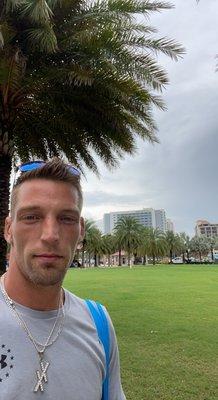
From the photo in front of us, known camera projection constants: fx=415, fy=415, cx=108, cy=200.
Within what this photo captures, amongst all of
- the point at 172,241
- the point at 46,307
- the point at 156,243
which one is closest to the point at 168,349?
the point at 46,307

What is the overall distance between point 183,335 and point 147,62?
6.30 meters

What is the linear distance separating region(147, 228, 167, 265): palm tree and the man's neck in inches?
3649

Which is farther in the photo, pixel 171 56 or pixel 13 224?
pixel 171 56

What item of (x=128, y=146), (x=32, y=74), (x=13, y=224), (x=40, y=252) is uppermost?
(x=32, y=74)

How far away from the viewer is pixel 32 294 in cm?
144

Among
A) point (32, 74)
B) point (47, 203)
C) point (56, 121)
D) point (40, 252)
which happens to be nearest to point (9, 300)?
point (40, 252)

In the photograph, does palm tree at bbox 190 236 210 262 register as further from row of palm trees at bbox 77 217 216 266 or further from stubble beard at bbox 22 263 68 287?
stubble beard at bbox 22 263 68 287

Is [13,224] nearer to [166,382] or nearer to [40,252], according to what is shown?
[40,252]

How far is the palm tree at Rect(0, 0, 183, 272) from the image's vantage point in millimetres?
7668

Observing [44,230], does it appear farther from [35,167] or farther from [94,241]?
[94,241]

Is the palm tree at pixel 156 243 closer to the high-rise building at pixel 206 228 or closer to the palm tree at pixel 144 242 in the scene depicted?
the palm tree at pixel 144 242

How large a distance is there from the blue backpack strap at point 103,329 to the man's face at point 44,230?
22 cm

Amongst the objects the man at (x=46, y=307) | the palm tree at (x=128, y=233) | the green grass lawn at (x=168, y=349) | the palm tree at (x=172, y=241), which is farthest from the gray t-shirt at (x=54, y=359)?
the palm tree at (x=172, y=241)

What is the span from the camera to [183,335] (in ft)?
32.4
